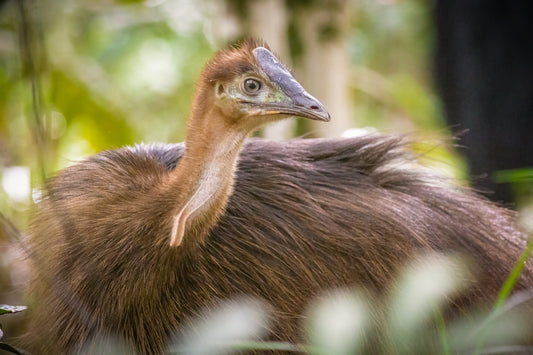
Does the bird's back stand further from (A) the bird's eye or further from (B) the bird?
(A) the bird's eye

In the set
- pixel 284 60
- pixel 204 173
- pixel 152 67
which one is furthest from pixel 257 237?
pixel 152 67

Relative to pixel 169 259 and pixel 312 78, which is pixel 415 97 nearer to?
pixel 312 78

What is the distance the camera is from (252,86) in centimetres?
194

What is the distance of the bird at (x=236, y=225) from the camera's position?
6.40 feet

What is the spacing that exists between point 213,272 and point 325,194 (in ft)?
1.48

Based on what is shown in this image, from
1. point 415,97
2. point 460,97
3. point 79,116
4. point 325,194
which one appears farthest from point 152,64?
point 325,194

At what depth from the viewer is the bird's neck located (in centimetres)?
192

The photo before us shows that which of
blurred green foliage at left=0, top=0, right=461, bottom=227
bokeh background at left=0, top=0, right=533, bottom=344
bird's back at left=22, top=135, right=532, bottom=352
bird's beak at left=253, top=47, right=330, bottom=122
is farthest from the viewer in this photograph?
blurred green foliage at left=0, top=0, right=461, bottom=227

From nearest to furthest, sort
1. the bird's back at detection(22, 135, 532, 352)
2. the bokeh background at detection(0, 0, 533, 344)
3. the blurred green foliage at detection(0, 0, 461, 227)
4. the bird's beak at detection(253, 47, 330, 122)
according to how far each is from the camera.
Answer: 1. the bird's beak at detection(253, 47, 330, 122)
2. the bird's back at detection(22, 135, 532, 352)
3. the bokeh background at detection(0, 0, 533, 344)
4. the blurred green foliage at detection(0, 0, 461, 227)

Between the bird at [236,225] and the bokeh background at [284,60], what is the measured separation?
6.0 inches

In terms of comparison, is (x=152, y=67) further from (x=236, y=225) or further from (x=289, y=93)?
(x=289, y=93)

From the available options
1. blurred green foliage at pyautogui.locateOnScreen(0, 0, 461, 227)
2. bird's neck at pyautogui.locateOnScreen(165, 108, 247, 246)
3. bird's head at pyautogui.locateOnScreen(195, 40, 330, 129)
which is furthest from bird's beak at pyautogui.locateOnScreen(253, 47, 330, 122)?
blurred green foliage at pyautogui.locateOnScreen(0, 0, 461, 227)

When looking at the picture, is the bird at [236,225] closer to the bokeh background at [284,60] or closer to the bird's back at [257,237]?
the bird's back at [257,237]

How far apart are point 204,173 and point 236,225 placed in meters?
0.35
